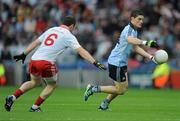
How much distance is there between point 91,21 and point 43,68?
16.8m

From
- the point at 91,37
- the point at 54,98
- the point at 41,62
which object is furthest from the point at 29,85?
the point at 91,37

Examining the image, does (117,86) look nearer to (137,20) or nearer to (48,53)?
(137,20)

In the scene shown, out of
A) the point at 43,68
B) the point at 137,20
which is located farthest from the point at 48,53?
the point at 137,20

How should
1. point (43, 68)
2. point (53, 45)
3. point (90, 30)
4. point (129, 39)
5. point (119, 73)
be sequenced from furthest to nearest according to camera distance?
point (90, 30), point (119, 73), point (129, 39), point (53, 45), point (43, 68)

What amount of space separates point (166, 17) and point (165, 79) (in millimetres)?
3813

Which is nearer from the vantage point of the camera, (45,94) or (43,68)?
(43,68)

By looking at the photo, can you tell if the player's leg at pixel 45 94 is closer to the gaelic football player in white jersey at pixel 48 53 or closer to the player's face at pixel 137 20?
the gaelic football player in white jersey at pixel 48 53

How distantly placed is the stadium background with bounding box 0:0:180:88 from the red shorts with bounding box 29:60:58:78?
13285 mm

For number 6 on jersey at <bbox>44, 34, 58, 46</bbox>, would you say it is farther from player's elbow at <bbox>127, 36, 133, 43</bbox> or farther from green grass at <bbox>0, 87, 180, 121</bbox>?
player's elbow at <bbox>127, 36, 133, 43</bbox>

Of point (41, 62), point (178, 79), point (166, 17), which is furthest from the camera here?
point (166, 17)

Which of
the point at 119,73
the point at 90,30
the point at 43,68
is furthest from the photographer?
the point at 90,30

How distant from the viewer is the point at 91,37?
3186 centimetres

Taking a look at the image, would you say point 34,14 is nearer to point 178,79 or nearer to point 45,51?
point 178,79

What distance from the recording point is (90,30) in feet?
106
